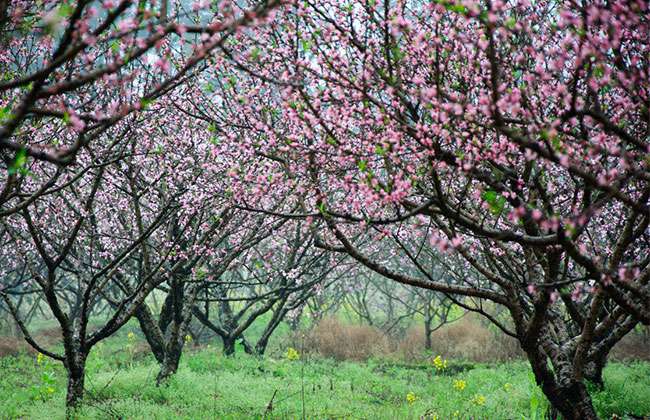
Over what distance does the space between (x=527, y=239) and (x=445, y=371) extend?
1249cm

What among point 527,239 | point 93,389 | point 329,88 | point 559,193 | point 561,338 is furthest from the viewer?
point 93,389

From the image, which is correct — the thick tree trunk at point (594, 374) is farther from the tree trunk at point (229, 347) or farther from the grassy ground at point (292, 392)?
the tree trunk at point (229, 347)

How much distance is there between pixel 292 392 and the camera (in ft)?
35.5

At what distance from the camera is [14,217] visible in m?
12.9

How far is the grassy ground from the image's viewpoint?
8797 mm

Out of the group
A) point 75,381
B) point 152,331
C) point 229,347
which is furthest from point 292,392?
point 229,347

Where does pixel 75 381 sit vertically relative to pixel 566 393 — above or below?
above

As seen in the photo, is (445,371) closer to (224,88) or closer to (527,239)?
(224,88)

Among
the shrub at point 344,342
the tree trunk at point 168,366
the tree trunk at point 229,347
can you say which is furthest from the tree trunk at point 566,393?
the shrub at point 344,342

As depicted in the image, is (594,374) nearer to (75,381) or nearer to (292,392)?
(292,392)

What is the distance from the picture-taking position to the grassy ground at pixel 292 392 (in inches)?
346

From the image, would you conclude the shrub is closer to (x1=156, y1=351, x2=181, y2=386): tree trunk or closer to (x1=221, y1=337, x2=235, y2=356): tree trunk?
(x1=221, y1=337, x2=235, y2=356): tree trunk

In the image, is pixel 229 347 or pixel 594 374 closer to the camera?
pixel 594 374

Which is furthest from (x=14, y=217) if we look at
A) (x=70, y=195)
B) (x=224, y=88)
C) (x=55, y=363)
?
(x=224, y=88)
